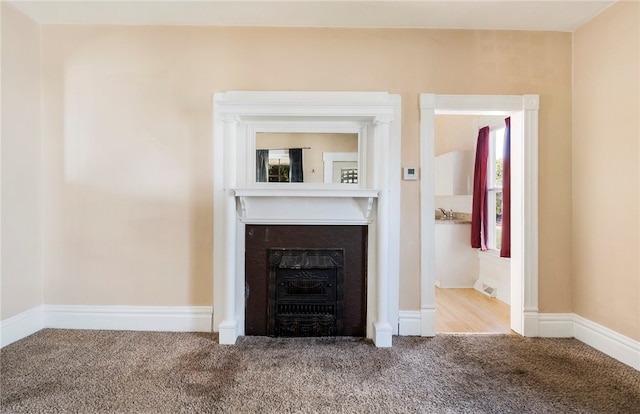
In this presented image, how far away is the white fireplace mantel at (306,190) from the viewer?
2.23m

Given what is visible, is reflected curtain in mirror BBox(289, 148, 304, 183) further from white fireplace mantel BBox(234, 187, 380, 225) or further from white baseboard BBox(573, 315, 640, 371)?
white baseboard BBox(573, 315, 640, 371)

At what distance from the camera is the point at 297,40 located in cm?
238

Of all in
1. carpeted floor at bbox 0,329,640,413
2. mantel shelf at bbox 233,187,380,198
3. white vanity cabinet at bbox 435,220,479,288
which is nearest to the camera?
carpeted floor at bbox 0,329,640,413

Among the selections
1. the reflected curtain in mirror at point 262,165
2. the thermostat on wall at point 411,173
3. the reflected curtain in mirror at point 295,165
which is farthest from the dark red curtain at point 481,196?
the reflected curtain in mirror at point 262,165

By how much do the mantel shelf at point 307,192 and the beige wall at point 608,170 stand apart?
1.62 metres

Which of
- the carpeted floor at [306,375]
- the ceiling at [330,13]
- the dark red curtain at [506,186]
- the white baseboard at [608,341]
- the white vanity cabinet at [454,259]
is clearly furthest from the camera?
the white vanity cabinet at [454,259]

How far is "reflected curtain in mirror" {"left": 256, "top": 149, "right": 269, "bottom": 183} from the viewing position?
7.77 ft

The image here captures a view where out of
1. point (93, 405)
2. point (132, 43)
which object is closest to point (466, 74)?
point (132, 43)

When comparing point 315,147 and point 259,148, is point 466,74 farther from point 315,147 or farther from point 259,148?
point 259,148

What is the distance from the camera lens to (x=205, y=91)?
2389mm

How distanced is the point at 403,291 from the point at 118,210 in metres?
2.41

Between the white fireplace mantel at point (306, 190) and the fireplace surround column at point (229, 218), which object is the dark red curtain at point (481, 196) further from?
the fireplace surround column at point (229, 218)

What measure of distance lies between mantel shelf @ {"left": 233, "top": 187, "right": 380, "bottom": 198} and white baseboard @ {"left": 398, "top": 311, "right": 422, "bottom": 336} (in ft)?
3.28

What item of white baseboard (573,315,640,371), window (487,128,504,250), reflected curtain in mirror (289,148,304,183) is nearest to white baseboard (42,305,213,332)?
reflected curtain in mirror (289,148,304,183)
